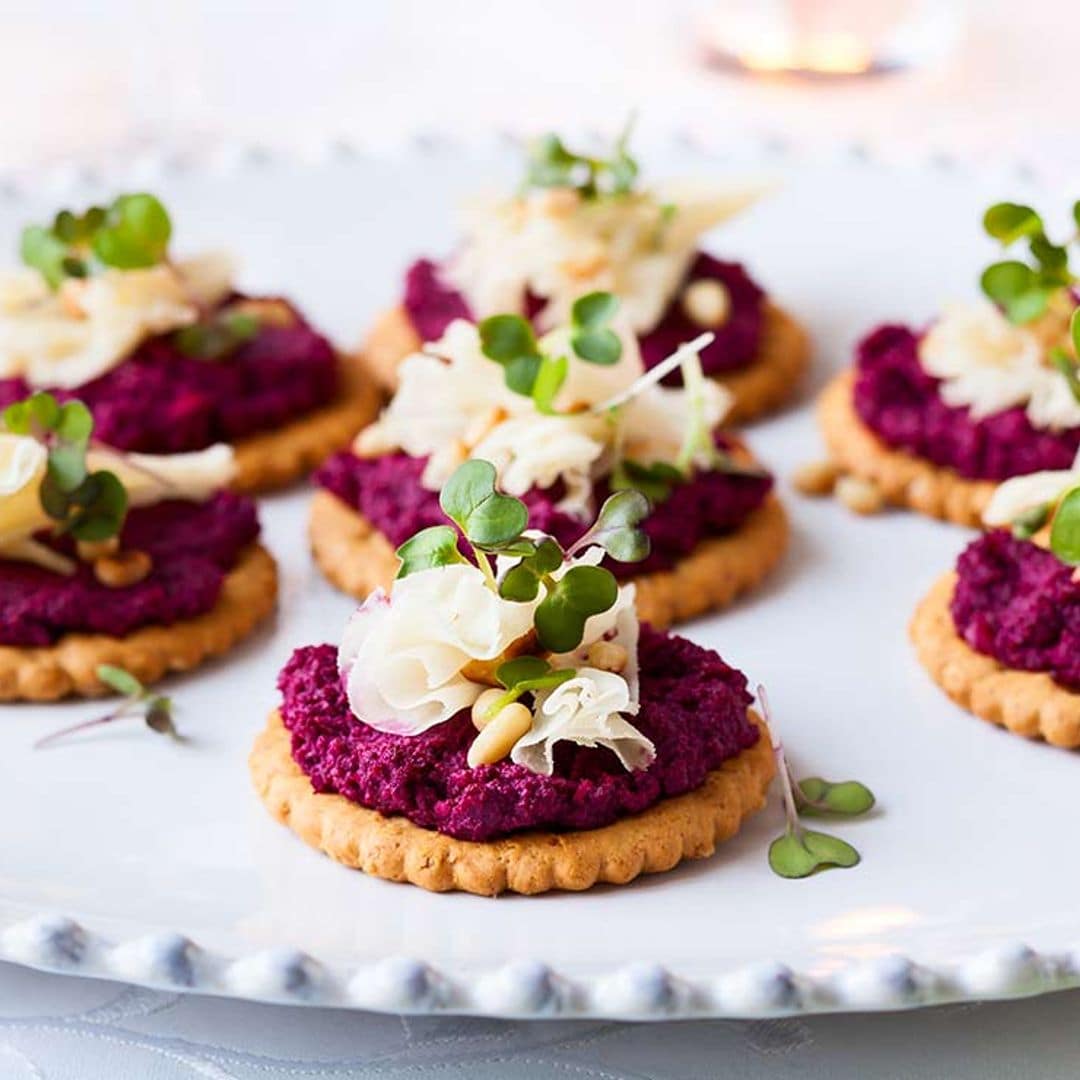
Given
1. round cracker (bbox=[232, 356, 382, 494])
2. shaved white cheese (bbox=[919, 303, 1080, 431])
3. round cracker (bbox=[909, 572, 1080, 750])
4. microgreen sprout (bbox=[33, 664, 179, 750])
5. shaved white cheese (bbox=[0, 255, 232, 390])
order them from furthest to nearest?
round cracker (bbox=[232, 356, 382, 494]) → shaved white cheese (bbox=[0, 255, 232, 390]) → shaved white cheese (bbox=[919, 303, 1080, 431]) → microgreen sprout (bbox=[33, 664, 179, 750]) → round cracker (bbox=[909, 572, 1080, 750])

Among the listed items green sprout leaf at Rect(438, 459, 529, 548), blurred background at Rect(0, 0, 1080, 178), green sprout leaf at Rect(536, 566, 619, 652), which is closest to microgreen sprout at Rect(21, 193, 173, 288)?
green sprout leaf at Rect(438, 459, 529, 548)

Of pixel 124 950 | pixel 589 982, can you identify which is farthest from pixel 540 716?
pixel 124 950

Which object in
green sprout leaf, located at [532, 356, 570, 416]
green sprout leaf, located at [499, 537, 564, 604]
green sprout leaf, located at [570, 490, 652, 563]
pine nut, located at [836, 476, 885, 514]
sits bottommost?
pine nut, located at [836, 476, 885, 514]

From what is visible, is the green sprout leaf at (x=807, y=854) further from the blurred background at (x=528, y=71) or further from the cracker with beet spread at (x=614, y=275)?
the blurred background at (x=528, y=71)

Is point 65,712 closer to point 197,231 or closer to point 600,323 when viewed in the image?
point 600,323

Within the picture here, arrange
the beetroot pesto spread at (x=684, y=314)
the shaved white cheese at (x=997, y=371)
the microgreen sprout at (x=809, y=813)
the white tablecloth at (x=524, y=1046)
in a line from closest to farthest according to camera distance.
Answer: the white tablecloth at (x=524, y=1046), the microgreen sprout at (x=809, y=813), the shaved white cheese at (x=997, y=371), the beetroot pesto spread at (x=684, y=314)

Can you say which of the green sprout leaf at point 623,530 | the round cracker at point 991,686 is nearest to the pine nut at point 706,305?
the round cracker at point 991,686

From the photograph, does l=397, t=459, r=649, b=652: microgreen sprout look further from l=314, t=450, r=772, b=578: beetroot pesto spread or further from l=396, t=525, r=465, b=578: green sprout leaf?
l=314, t=450, r=772, b=578: beetroot pesto spread
